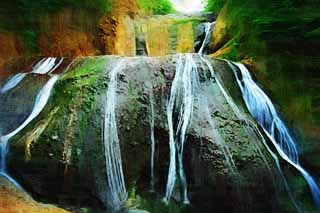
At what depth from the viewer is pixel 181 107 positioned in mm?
4406

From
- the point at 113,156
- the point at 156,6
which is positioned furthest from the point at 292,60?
the point at 156,6

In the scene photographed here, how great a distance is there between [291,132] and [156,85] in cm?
156

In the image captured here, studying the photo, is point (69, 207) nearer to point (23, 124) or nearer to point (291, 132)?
point (23, 124)

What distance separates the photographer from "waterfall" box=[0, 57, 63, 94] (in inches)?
195

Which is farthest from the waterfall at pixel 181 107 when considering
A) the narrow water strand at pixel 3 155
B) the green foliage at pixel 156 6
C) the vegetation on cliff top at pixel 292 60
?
the green foliage at pixel 156 6

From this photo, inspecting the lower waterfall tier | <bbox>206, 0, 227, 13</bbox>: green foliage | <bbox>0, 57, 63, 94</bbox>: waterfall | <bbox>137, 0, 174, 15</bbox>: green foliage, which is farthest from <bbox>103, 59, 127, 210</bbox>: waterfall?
<bbox>137, 0, 174, 15</bbox>: green foliage

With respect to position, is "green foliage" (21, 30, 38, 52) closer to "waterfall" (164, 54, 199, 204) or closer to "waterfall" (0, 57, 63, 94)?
"waterfall" (0, 57, 63, 94)

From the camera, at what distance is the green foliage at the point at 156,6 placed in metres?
8.74

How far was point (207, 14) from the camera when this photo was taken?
8797mm

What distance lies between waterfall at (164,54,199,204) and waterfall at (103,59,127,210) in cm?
45

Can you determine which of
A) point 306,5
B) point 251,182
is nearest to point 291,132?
point 251,182

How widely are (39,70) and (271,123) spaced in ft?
9.94

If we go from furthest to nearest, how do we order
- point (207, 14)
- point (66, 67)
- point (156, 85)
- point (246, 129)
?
point (207, 14), point (66, 67), point (156, 85), point (246, 129)

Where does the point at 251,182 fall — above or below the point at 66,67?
below
